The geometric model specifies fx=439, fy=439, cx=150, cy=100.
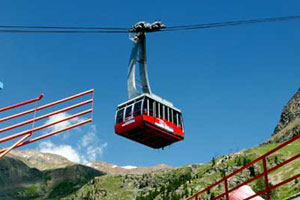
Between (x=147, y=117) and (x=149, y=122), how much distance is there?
0.39m

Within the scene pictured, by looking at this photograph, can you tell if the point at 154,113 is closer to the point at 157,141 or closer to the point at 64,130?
the point at 157,141

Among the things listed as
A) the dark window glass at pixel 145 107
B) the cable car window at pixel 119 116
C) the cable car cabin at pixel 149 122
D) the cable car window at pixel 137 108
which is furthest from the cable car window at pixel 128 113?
the dark window glass at pixel 145 107

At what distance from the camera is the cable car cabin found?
3172cm

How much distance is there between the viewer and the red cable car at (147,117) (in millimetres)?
31812

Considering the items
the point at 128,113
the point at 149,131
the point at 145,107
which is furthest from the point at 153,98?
the point at 149,131

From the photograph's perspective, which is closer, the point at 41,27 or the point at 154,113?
the point at 41,27

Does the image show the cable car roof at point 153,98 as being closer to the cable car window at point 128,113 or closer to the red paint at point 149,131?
the cable car window at point 128,113

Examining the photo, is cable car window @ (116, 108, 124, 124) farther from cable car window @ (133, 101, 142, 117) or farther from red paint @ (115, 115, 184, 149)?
cable car window @ (133, 101, 142, 117)

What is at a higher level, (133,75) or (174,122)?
(133,75)

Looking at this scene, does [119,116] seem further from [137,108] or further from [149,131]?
[149,131]

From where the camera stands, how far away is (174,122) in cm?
3422

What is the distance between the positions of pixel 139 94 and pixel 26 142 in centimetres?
1892

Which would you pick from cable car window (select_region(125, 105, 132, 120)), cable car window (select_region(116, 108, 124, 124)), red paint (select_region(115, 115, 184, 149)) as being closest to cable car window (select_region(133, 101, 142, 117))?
red paint (select_region(115, 115, 184, 149))

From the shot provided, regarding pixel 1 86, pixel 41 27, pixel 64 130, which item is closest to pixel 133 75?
pixel 41 27
